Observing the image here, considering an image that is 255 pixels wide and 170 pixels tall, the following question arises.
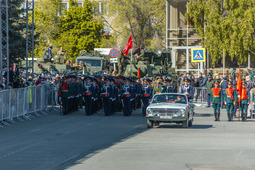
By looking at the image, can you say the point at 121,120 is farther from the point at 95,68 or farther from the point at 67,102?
the point at 95,68

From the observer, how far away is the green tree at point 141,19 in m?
70.8

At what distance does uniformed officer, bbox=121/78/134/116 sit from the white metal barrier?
3616 mm

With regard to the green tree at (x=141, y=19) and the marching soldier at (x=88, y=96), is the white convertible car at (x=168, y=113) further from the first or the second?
the green tree at (x=141, y=19)

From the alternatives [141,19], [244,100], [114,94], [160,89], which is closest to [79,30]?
[141,19]

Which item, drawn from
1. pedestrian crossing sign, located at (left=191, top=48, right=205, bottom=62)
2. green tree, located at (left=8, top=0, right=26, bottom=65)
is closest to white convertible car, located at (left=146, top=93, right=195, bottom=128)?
pedestrian crossing sign, located at (left=191, top=48, right=205, bottom=62)

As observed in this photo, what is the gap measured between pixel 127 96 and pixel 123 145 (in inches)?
499

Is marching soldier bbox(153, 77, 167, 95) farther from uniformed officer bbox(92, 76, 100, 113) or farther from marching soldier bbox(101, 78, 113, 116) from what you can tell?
uniformed officer bbox(92, 76, 100, 113)

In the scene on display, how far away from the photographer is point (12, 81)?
2792 centimetres

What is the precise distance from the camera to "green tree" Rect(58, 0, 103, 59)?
78.4m

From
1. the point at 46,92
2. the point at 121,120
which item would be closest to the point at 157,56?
the point at 46,92

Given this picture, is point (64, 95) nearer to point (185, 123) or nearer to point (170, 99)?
point (170, 99)

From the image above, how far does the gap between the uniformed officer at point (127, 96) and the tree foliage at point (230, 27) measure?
2392cm

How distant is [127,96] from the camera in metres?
29.7

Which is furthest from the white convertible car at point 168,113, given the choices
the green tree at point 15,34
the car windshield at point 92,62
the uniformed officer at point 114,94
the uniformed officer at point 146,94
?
the car windshield at point 92,62
